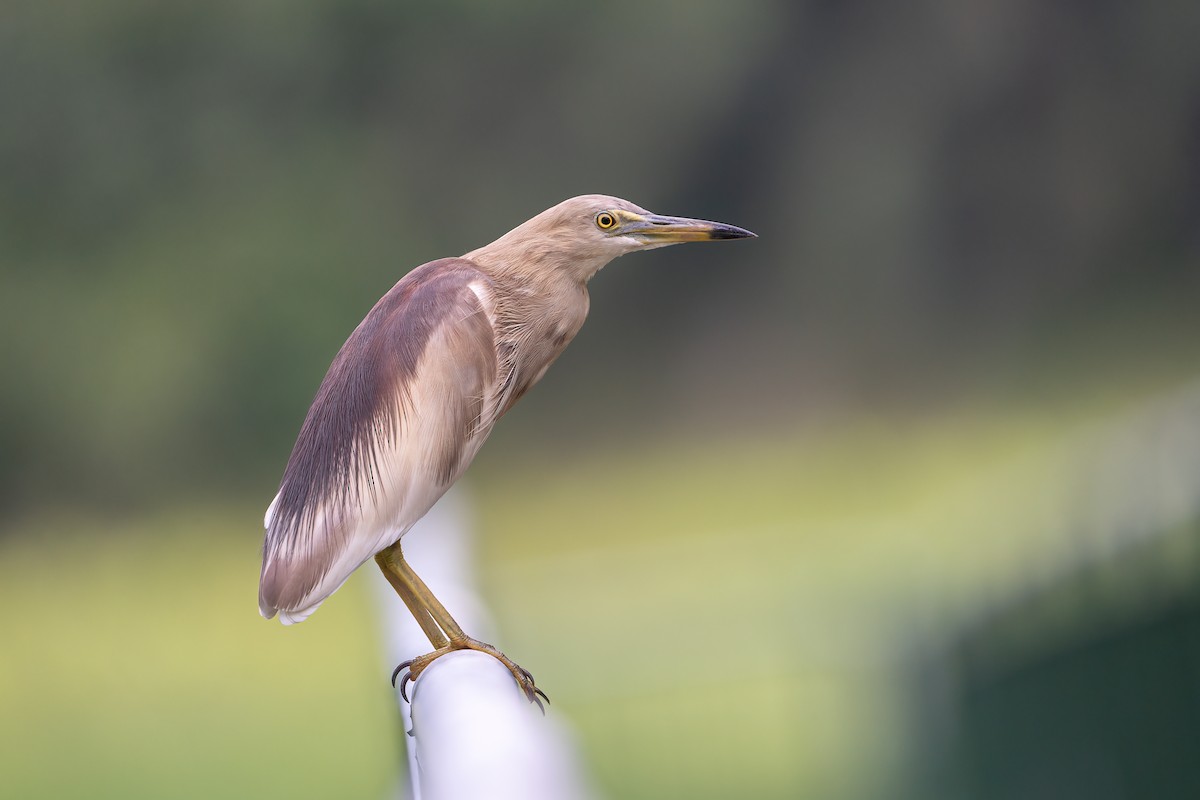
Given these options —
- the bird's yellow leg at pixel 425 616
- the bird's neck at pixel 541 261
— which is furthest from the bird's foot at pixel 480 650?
the bird's neck at pixel 541 261

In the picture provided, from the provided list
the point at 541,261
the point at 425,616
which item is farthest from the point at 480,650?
the point at 541,261

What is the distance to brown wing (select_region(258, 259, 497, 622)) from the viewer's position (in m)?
0.46

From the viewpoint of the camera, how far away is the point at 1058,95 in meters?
2.33

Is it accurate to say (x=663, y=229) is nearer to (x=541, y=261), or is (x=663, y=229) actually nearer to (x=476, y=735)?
(x=541, y=261)

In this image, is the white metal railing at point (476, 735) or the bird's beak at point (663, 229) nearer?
the white metal railing at point (476, 735)

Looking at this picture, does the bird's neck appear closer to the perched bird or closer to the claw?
the perched bird

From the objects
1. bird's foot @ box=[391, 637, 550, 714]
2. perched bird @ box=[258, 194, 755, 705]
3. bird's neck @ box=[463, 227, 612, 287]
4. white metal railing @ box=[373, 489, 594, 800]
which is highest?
bird's neck @ box=[463, 227, 612, 287]

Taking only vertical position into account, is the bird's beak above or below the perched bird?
above

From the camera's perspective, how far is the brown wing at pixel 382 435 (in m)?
0.46

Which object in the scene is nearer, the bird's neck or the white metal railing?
the white metal railing

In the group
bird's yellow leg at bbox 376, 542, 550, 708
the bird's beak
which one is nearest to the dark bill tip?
the bird's beak

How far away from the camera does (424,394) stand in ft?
1.57

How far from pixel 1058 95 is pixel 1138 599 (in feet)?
6.67

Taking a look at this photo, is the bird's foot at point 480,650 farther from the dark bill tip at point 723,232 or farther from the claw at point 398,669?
the dark bill tip at point 723,232
